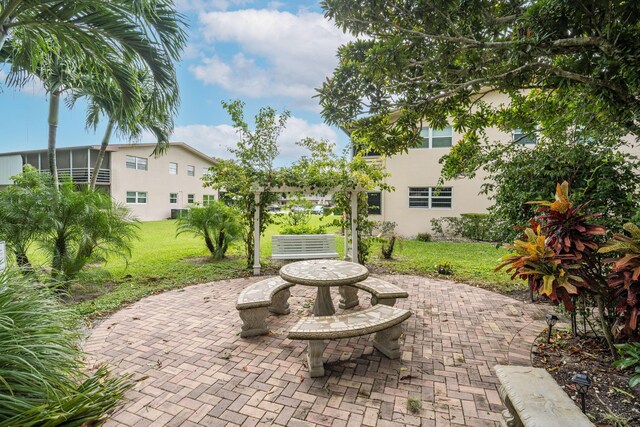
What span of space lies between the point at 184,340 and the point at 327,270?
209 cm

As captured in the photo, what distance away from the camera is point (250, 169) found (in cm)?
774

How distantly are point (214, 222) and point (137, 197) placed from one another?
17.8 meters

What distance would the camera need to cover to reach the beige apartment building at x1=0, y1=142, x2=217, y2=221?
21.0 m

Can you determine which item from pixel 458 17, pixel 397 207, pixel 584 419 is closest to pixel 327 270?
pixel 584 419

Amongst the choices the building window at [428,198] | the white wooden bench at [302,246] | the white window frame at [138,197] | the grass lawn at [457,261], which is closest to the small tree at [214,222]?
the white wooden bench at [302,246]

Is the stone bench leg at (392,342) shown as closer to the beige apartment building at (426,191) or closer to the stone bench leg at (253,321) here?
the stone bench leg at (253,321)

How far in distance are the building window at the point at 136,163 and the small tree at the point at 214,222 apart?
16.9 m

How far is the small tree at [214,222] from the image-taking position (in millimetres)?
8734

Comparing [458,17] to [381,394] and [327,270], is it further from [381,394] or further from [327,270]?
[381,394]

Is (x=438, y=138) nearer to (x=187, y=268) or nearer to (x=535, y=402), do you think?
(x=187, y=268)

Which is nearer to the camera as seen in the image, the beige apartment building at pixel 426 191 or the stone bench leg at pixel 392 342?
the stone bench leg at pixel 392 342

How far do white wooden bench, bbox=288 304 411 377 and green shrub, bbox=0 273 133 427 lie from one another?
1.64m

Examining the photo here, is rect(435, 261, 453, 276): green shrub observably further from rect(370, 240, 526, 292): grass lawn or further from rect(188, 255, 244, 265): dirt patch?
rect(188, 255, 244, 265): dirt patch

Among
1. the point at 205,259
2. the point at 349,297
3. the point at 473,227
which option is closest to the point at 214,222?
the point at 205,259
